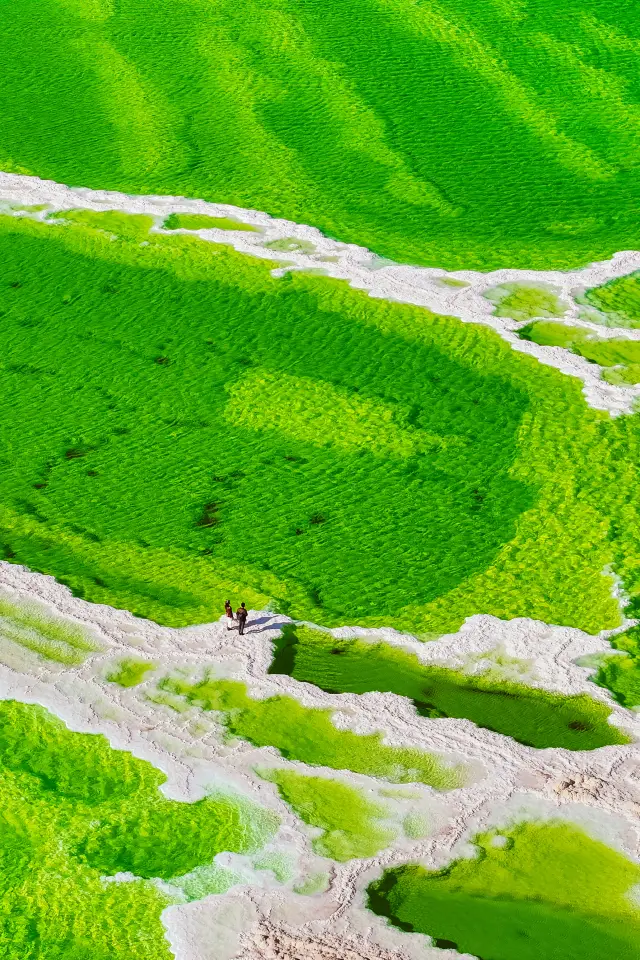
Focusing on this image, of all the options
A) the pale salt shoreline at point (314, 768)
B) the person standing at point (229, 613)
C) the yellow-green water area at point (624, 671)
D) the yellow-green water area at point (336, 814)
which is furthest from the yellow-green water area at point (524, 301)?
the yellow-green water area at point (336, 814)

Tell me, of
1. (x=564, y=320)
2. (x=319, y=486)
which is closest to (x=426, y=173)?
(x=564, y=320)

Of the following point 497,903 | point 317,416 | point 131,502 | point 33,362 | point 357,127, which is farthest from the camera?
point 357,127

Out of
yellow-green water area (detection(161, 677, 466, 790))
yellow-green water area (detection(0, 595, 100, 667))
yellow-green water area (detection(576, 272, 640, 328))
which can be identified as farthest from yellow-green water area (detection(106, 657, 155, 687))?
yellow-green water area (detection(576, 272, 640, 328))

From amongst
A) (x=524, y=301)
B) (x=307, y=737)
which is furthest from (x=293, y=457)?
(x=524, y=301)

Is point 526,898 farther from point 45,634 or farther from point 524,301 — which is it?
point 524,301

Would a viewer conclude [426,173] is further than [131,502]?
Yes

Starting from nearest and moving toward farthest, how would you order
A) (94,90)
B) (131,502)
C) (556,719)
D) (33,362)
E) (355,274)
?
1. (556,719)
2. (131,502)
3. (33,362)
4. (355,274)
5. (94,90)

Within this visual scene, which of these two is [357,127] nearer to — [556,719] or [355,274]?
[355,274]
